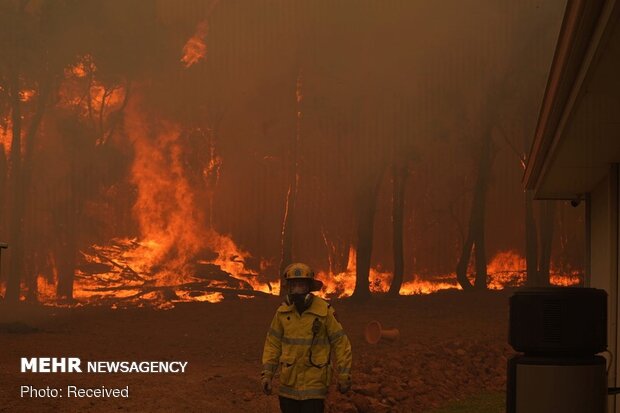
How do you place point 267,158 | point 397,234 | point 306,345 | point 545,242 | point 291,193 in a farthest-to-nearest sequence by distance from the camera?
1. point 267,158
2. point 291,193
3. point 397,234
4. point 545,242
5. point 306,345

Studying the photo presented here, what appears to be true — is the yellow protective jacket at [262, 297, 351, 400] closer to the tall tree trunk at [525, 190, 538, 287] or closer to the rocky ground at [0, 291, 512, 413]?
the rocky ground at [0, 291, 512, 413]

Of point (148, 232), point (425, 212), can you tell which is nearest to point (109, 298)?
point (148, 232)

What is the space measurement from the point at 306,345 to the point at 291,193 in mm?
26008

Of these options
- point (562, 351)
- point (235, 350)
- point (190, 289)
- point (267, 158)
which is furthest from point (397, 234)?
point (562, 351)

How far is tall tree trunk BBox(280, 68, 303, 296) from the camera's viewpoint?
1276 inches

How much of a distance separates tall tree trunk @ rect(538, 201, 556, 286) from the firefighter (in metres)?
23.8

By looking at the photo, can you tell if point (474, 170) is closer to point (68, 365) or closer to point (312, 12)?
point (312, 12)

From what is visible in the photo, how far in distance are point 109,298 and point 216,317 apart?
5.47 meters

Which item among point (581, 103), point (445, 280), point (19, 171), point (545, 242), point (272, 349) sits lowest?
point (272, 349)

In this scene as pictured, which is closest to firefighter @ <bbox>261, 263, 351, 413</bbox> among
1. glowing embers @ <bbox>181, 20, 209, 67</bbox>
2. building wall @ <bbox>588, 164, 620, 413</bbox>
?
building wall @ <bbox>588, 164, 620, 413</bbox>

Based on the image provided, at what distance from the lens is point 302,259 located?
33.0 meters

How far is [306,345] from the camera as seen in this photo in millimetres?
7367

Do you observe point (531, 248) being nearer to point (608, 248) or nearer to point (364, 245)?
point (364, 245)

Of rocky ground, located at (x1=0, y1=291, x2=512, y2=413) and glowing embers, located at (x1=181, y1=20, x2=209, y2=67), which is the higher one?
glowing embers, located at (x1=181, y1=20, x2=209, y2=67)
